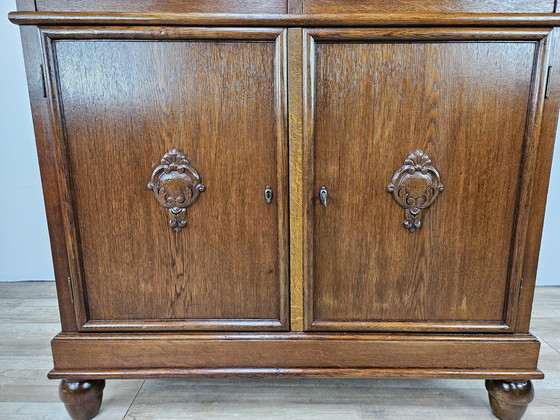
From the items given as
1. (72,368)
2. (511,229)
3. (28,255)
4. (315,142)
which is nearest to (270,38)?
(315,142)

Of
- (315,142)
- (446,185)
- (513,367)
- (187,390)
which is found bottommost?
(187,390)

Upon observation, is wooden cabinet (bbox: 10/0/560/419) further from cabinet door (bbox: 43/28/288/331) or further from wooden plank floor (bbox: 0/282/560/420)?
wooden plank floor (bbox: 0/282/560/420)

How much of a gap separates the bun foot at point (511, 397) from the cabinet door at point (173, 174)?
601 millimetres

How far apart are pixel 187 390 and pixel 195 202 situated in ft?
2.04

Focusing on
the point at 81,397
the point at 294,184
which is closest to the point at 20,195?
the point at 81,397

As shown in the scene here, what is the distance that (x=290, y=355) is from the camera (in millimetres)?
1013

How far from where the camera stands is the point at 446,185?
925mm

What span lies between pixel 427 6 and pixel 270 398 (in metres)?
1.10

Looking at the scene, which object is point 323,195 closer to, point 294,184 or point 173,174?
point 294,184

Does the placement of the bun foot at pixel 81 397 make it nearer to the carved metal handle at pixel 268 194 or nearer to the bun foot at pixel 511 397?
the carved metal handle at pixel 268 194

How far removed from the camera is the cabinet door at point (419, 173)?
0.87m

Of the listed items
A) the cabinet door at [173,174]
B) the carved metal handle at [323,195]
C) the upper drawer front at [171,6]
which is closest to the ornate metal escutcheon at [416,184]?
the carved metal handle at [323,195]

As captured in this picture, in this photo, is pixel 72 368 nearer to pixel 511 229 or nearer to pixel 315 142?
pixel 315 142

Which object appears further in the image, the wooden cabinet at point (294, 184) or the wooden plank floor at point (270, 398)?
the wooden plank floor at point (270, 398)
